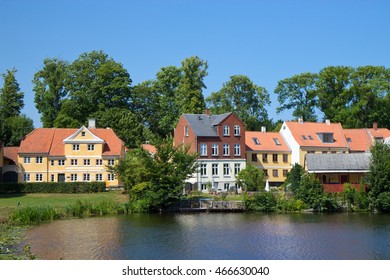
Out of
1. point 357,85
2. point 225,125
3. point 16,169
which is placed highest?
point 357,85

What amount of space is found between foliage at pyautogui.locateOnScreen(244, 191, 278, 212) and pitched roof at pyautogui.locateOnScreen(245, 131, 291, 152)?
1556cm

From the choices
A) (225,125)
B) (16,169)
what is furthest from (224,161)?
(16,169)

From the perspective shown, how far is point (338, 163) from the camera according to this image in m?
49.6

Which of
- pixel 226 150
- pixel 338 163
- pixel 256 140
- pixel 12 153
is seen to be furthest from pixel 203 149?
pixel 12 153

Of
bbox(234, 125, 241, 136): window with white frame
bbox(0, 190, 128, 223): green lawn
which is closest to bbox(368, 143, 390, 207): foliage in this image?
bbox(234, 125, 241, 136): window with white frame

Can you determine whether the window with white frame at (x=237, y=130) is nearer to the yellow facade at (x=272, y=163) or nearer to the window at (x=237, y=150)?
the window at (x=237, y=150)

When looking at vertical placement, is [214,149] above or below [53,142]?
below

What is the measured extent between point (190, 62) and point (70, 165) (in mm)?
23660

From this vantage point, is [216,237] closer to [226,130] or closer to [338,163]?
[338,163]

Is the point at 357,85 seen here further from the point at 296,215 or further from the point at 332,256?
the point at 332,256

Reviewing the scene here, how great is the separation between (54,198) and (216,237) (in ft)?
72.4
